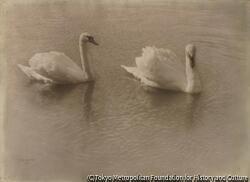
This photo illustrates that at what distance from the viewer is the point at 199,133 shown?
88cm

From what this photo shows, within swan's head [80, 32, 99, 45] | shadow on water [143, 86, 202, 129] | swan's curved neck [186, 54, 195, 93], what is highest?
swan's head [80, 32, 99, 45]

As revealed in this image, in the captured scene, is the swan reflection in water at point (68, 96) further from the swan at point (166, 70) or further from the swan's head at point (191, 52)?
the swan's head at point (191, 52)

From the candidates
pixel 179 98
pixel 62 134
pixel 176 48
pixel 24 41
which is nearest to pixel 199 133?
pixel 179 98

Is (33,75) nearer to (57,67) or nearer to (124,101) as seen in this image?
(57,67)

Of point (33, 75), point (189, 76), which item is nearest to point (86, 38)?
point (33, 75)

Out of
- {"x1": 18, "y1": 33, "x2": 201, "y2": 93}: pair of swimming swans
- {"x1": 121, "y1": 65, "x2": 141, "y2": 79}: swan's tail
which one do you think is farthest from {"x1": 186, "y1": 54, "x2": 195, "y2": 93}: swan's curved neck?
{"x1": 121, "y1": 65, "x2": 141, "y2": 79}: swan's tail

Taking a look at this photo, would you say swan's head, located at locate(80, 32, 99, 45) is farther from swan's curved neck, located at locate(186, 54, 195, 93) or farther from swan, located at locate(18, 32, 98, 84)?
swan's curved neck, located at locate(186, 54, 195, 93)

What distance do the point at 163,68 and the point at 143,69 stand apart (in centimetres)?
5

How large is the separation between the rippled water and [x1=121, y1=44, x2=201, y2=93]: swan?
0.7 inches

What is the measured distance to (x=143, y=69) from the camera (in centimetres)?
88

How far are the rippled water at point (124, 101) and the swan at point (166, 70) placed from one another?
2 cm

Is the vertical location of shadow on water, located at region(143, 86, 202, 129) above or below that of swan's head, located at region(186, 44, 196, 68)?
below

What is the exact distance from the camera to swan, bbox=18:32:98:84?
881 millimetres

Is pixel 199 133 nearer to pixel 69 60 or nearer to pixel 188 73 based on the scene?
pixel 188 73
